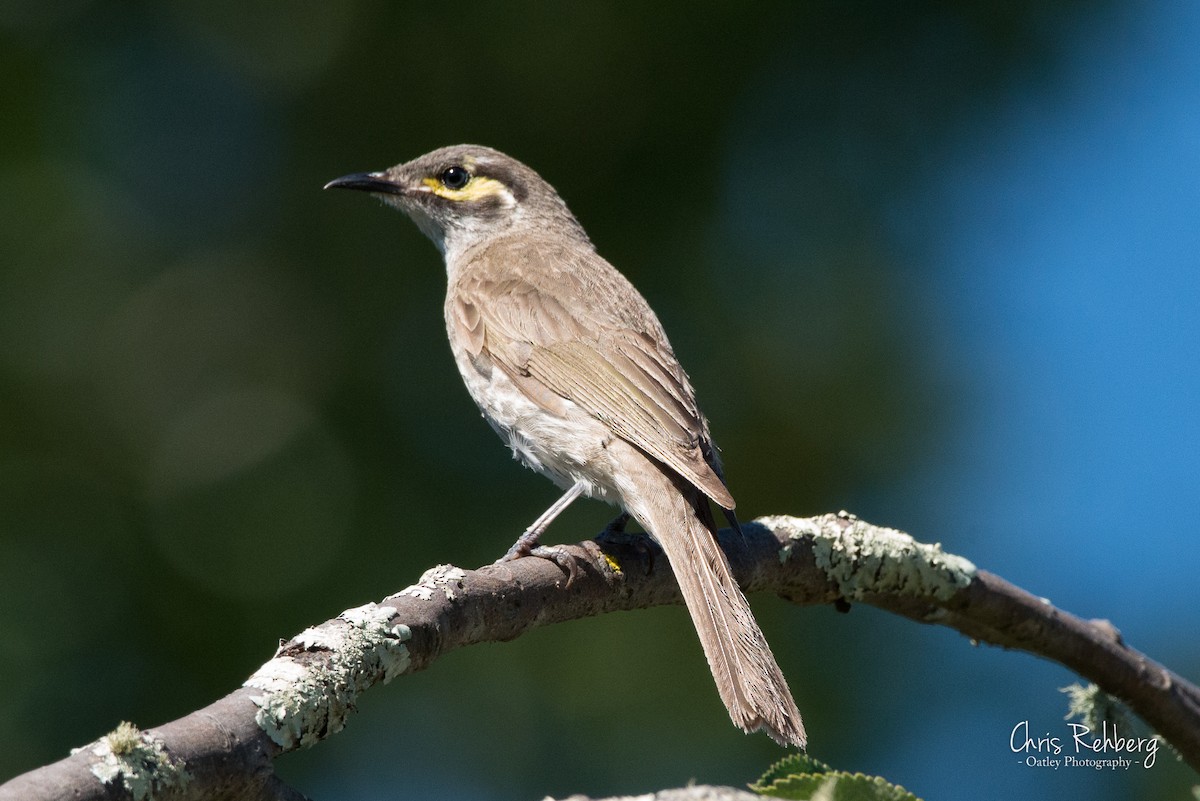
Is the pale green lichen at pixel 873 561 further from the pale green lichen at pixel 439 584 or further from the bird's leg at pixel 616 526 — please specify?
the pale green lichen at pixel 439 584

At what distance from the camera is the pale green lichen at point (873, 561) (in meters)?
4.38

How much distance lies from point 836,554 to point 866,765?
2942 millimetres

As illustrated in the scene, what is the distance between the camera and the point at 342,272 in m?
7.59

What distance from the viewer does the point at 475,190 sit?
22.3 ft

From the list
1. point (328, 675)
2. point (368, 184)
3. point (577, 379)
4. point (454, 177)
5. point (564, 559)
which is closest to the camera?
point (328, 675)

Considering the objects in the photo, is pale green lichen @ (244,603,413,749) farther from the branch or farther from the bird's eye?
the bird's eye

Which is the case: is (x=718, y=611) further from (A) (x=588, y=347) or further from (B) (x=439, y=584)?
(A) (x=588, y=347)

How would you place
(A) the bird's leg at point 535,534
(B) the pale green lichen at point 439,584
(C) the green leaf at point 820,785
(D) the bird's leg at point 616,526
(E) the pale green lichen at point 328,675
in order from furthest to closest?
(D) the bird's leg at point 616,526, (A) the bird's leg at point 535,534, (B) the pale green lichen at point 439,584, (E) the pale green lichen at point 328,675, (C) the green leaf at point 820,785

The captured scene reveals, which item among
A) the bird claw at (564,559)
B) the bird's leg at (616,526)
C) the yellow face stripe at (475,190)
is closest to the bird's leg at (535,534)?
the bird claw at (564,559)

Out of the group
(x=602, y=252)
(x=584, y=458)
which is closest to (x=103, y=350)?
(x=602, y=252)

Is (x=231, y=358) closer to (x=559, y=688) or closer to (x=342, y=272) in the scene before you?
(x=342, y=272)

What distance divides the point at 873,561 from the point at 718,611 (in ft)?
2.49

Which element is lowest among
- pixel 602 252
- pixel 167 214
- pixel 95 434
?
pixel 95 434

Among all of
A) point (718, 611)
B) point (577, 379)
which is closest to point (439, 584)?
point (718, 611)
